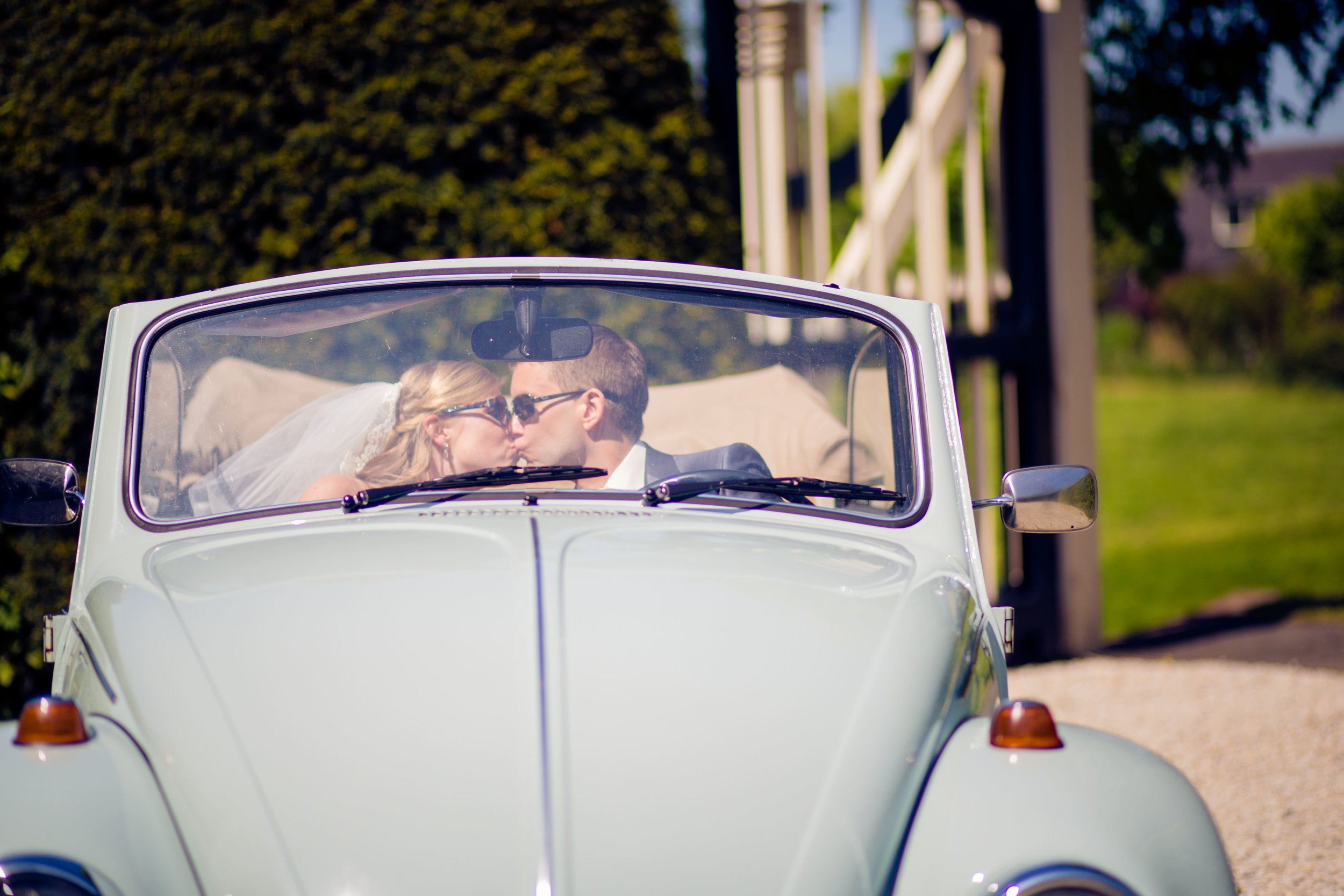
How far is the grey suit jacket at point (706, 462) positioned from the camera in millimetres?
2555

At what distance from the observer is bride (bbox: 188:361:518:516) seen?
2566 mm

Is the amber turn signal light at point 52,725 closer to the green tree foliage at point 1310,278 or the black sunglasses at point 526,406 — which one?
the black sunglasses at point 526,406

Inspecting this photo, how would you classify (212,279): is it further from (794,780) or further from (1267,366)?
(1267,366)

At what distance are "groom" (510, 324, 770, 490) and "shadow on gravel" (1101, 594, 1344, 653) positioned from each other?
5545 millimetres

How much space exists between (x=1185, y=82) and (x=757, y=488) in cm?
733

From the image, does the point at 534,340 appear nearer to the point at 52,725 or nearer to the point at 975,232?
the point at 52,725

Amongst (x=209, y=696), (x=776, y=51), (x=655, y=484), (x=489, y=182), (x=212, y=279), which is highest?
(x=776, y=51)

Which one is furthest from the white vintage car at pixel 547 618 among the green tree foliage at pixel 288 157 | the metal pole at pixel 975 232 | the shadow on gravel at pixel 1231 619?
the shadow on gravel at pixel 1231 619

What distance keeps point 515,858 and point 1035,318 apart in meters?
5.88

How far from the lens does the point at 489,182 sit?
5.08 meters

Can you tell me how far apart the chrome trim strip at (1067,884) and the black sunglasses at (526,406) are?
54.7 inches

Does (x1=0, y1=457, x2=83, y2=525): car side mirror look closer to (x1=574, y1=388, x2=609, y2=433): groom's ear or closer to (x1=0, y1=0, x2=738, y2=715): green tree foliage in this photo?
(x1=574, y1=388, x2=609, y2=433): groom's ear

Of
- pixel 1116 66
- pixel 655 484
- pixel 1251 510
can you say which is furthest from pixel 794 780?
pixel 1251 510

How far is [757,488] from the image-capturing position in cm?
246
